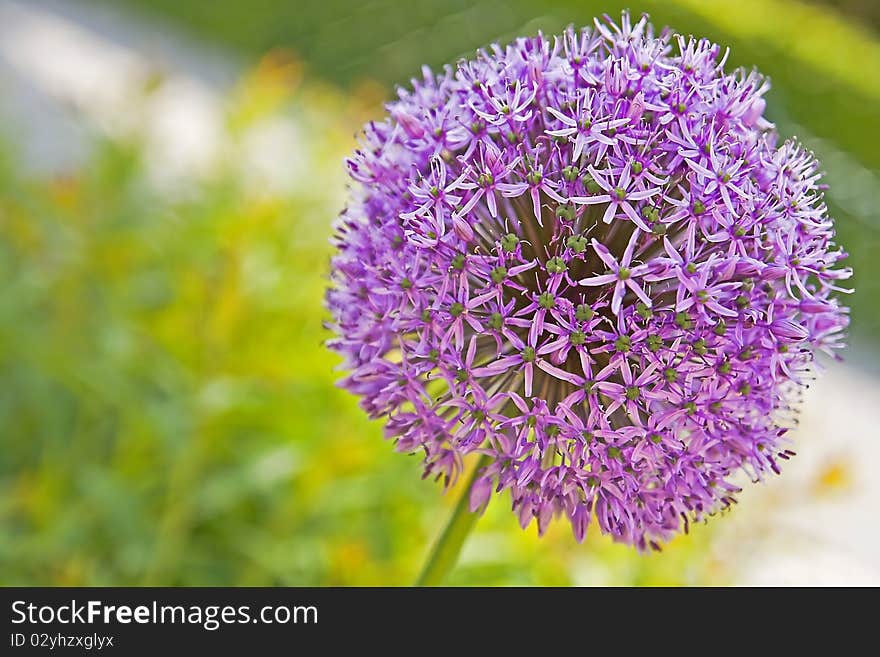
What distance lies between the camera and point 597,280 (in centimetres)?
123

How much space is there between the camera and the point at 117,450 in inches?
117

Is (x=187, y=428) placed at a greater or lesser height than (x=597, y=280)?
greater

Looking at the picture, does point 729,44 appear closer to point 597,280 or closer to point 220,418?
point 220,418

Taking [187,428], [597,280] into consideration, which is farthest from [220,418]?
[597,280]

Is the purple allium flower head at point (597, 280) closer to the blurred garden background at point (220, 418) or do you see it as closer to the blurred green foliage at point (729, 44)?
the blurred garden background at point (220, 418)

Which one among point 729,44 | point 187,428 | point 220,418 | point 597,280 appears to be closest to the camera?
point 597,280

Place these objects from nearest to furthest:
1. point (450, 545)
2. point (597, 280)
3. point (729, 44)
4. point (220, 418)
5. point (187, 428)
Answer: point (597, 280) → point (450, 545) → point (187, 428) → point (220, 418) → point (729, 44)

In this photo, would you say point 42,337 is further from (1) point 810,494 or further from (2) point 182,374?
(1) point 810,494

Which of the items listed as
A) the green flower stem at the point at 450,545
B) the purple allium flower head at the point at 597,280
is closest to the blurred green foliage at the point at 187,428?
the green flower stem at the point at 450,545

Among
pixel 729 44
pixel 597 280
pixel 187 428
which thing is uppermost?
pixel 729 44

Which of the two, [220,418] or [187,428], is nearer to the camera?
[187,428]

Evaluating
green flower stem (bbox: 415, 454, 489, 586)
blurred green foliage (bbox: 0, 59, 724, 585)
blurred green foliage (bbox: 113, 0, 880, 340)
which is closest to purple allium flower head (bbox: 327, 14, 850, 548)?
green flower stem (bbox: 415, 454, 489, 586)
